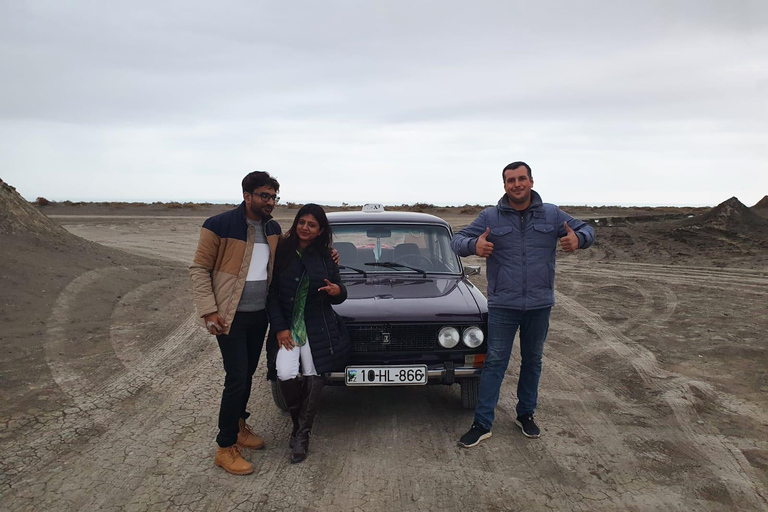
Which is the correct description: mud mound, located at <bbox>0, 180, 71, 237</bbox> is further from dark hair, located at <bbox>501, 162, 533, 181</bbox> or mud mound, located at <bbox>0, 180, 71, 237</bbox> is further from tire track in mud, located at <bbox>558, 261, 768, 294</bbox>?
tire track in mud, located at <bbox>558, 261, 768, 294</bbox>

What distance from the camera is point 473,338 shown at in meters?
4.33

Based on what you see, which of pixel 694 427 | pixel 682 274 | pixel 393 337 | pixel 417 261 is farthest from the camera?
pixel 682 274

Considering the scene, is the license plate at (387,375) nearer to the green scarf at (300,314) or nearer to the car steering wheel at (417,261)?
the green scarf at (300,314)

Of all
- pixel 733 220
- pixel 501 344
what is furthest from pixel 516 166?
pixel 733 220

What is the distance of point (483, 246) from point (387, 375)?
1228 millimetres

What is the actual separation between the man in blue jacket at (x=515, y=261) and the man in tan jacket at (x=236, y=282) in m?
1.48

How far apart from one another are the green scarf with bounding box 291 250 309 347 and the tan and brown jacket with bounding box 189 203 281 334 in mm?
402

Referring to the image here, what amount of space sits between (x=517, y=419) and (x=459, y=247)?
151cm

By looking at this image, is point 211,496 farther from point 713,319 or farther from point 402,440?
point 713,319

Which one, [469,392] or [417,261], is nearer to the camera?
[469,392]

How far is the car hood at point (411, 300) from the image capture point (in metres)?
4.29

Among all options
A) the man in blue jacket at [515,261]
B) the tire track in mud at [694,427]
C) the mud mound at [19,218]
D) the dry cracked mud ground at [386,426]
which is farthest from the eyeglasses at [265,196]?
the mud mound at [19,218]

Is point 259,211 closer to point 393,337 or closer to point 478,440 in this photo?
point 393,337

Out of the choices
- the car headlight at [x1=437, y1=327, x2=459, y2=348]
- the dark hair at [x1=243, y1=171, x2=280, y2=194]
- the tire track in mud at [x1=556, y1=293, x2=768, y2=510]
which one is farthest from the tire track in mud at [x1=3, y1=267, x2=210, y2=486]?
the tire track in mud at [x1=556, y1=293, x2=768, y2=510]
